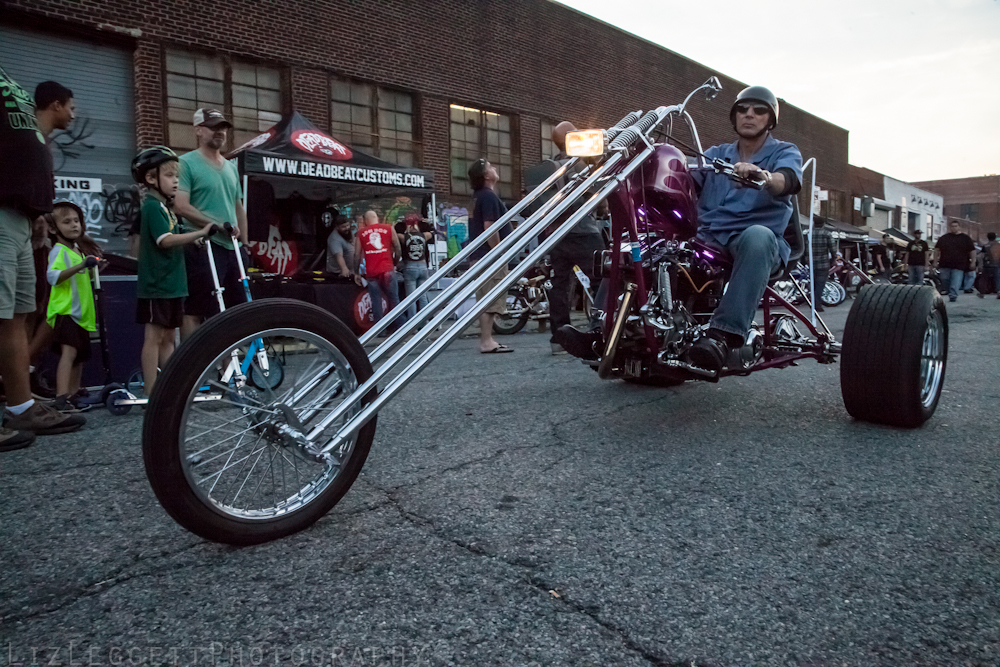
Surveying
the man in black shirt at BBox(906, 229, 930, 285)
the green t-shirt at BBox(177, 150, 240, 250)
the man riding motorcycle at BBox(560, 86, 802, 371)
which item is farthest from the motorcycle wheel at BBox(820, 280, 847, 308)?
the green t-shirt at BBox(177, 150, 240, 250)

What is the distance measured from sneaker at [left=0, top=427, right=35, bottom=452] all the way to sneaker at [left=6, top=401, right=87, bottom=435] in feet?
0.66

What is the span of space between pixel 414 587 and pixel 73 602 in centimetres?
84

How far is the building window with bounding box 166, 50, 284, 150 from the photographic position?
12.2 metres

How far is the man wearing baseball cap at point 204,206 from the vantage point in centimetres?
446

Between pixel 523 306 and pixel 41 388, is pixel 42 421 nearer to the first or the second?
pixel 41 388

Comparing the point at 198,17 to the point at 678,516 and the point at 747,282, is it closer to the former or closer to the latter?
the point at 747,282

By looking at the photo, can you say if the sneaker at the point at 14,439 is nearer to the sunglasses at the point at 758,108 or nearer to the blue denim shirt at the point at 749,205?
the blue denim shirt at the point at 749,205

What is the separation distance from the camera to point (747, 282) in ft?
10.7


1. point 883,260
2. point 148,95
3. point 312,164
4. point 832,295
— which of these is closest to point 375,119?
point 148,95

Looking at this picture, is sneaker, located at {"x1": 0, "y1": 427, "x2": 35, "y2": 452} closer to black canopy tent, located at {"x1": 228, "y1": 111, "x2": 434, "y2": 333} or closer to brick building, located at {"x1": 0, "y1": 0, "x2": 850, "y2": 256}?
black canopy tent, located at {"x1": 228, "y1": 111, "x2": 434, "y2": 333}

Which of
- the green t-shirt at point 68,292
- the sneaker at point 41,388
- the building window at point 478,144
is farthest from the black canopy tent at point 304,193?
the building window at point 478,144

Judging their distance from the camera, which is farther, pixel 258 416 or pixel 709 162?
pixel 709 162

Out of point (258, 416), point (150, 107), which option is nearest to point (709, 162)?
point (258, 416)

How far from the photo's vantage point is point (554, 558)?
1.97 metres
